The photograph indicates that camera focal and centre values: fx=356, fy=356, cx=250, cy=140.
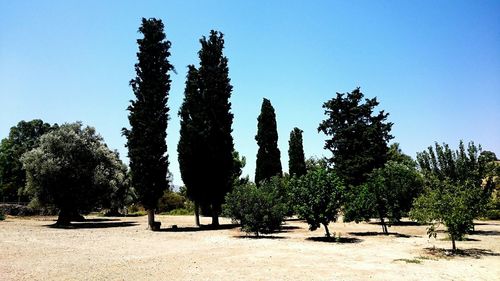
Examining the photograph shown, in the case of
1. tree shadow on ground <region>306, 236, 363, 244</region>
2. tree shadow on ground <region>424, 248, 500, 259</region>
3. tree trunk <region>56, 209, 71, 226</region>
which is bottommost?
tree shadow on ground <region>306, 236, 363, 244</region>

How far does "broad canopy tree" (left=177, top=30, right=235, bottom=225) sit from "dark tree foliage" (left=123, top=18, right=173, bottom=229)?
8.87 feet

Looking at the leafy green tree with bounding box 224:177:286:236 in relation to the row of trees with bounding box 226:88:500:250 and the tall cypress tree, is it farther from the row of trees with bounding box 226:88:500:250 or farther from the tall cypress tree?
the tall cypress tree

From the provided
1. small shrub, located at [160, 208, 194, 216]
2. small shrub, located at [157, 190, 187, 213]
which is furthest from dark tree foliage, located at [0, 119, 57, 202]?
small shrub, located at [160, 208, 194, 216]

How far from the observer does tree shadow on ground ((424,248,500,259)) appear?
17.4m

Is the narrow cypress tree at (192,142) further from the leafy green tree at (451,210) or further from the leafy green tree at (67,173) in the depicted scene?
the leafy green tree at (451,210)

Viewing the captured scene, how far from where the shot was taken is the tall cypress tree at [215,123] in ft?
112

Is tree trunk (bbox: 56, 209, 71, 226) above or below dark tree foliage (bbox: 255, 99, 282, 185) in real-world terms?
below

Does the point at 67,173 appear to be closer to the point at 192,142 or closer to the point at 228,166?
the point at 192,142

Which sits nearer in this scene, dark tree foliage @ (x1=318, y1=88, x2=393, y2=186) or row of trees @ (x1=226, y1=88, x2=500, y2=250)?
row of trees @ (x1=226, y1=88, x2=500, y2=250)

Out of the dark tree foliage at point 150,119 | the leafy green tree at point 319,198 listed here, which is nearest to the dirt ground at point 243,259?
the leafy green tree at point 319,198

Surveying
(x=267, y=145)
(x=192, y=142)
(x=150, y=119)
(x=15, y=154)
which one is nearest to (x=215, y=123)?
(x=192, y=142)

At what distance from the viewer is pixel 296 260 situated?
16188 mm

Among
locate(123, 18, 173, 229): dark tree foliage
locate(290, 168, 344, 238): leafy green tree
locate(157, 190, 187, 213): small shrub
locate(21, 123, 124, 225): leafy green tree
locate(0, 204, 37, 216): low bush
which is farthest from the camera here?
locate(157, 190, 187, 213): small shrub

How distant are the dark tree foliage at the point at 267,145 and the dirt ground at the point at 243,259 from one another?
18962 mm
